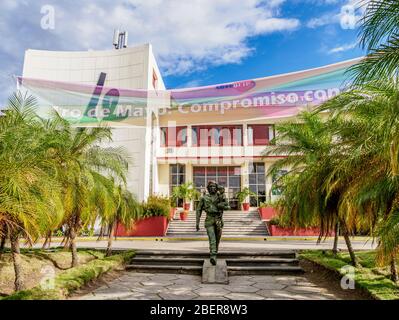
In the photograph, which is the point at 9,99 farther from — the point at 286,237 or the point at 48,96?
the point at 48,96

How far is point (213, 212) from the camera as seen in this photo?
798cm

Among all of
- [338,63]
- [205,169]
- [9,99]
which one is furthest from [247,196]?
[9,99]

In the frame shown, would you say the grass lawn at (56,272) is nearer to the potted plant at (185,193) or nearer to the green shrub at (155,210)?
the green shrub at (155,210)

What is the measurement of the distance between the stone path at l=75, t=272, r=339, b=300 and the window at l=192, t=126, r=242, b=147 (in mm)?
17002

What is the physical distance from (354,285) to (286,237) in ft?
36.3

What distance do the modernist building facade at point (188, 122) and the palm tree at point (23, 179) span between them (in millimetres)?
16155

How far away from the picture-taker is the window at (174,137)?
2436 cm

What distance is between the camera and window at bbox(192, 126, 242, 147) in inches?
957

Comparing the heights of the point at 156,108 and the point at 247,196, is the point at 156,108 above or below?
above

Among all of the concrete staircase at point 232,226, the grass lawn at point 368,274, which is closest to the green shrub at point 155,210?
the concrete staircase at point 232,226

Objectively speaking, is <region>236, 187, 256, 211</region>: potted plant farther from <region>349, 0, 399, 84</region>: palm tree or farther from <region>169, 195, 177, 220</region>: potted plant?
<region>349, 0, 399, 84</region>: palm tree

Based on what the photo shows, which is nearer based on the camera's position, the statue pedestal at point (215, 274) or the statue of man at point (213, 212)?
the statue pedestal at point (215, 274)

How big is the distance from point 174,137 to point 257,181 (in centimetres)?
709
